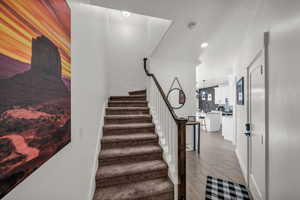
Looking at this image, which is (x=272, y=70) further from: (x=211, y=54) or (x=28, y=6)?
(x=211, y=54)

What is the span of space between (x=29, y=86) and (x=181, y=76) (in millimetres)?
3845

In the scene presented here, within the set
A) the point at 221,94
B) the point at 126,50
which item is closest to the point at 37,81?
the point at 126,50

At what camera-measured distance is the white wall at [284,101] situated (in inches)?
36.7

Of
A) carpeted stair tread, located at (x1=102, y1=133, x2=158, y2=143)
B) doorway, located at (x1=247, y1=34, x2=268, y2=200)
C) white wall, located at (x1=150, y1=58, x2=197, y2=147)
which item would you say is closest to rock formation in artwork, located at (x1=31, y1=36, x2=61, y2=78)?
carpeted stair tread, located at (x1=102, y1=133, x2=158, y2=143)

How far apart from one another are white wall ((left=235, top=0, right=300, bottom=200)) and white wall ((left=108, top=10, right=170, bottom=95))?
320 centimetres

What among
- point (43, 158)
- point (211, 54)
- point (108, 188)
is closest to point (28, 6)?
point (43, 158)

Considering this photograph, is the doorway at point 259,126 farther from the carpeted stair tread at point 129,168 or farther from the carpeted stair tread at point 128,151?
the carpeted stair tread at point 128,151

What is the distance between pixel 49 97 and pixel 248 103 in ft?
9.11

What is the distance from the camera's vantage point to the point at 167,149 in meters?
2.17

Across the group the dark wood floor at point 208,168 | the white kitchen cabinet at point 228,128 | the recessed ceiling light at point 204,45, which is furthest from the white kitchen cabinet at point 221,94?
the recessed ceiling light at point 204,45

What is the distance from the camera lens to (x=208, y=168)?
2836 mm

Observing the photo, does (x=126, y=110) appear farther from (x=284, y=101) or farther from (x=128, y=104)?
(x=284, y=101)

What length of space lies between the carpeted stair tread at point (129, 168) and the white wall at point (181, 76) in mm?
2173

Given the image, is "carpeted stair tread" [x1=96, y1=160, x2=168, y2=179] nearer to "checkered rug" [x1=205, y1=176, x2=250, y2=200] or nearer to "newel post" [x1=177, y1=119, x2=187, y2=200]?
"newel post" [x1=177, y1=119, x2=187, y2=200]
